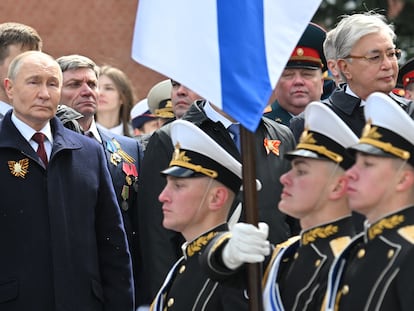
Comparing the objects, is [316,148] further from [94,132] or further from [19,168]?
[94,132]

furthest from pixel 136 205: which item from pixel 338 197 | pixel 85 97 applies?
pixel 338 197

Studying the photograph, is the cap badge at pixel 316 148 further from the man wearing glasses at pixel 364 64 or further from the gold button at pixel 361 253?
the man wearing glasses at pixel 364 64

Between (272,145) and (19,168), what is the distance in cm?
138

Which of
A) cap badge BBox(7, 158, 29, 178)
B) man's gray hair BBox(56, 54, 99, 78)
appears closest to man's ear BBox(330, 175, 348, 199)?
cap badge BBox(7, 158, 29, 178)

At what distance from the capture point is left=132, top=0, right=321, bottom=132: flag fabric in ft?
16.8

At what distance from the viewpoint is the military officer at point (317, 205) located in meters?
5.44

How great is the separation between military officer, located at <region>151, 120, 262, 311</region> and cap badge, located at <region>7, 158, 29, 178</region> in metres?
1.04

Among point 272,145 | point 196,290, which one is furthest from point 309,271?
point 272,145

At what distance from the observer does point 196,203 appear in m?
5.89

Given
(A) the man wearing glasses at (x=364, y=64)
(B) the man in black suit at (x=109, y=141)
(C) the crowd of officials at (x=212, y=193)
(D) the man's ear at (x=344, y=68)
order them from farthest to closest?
(B) the man in black suit at (x=109, y=141)
(D) the man's ear at (x=344, y=68)
(A) the man wearing glasses at (x=364, y=64)
(C) the crowd of officials at (x=212, y=193)

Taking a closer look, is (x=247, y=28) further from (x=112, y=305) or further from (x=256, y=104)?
(x=112, y=305)

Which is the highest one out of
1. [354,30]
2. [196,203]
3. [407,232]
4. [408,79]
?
[354,30]

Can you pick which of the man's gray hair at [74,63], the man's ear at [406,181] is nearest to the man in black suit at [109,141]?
the man's gray hair at [74,63]

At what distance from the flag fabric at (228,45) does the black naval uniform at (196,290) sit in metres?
0.82
